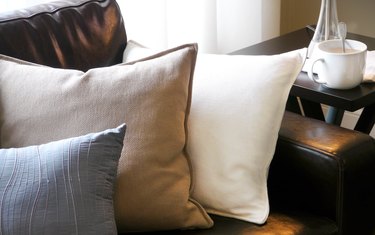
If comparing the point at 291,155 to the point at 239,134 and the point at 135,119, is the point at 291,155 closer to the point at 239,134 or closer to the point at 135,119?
the point at 239,134

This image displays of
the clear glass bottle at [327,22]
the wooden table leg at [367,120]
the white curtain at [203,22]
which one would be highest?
the clear glass bottle at [327,22]

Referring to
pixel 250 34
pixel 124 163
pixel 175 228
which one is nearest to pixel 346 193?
pixel 175 228

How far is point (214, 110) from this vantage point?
1.22 m

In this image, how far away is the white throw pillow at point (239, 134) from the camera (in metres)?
1.20

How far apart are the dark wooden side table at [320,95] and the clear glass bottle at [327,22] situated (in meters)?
0.13

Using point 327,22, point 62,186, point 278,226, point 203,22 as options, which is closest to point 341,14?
point 203,22

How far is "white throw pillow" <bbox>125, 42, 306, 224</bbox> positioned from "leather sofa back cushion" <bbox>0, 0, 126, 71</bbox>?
1.19ft

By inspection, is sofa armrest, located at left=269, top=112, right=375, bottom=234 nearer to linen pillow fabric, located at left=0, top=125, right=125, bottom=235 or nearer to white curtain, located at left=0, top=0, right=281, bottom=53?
linen pillow fabric, located at left=0, top=125, right=125, bottom=235

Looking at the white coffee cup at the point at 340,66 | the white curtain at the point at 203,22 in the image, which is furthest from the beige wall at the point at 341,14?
the white coffee cup at the point at 340,66

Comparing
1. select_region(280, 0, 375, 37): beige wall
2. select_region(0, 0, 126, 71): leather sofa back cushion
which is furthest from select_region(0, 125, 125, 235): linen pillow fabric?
select_region(280, 0, 375, 37): beige wall

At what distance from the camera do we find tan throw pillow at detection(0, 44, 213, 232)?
3.70 ft

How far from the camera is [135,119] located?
3.75 feet

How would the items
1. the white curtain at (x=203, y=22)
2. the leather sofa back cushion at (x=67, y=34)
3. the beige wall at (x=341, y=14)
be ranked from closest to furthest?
the leather sofa back cushion at (x=67, y=34) < the white curtain at (x=203, y=22) < the beige wall at (x=341, y=14)

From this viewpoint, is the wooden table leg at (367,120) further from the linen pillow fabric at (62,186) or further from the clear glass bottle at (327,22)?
the linen pillow fabric at (62,186)
